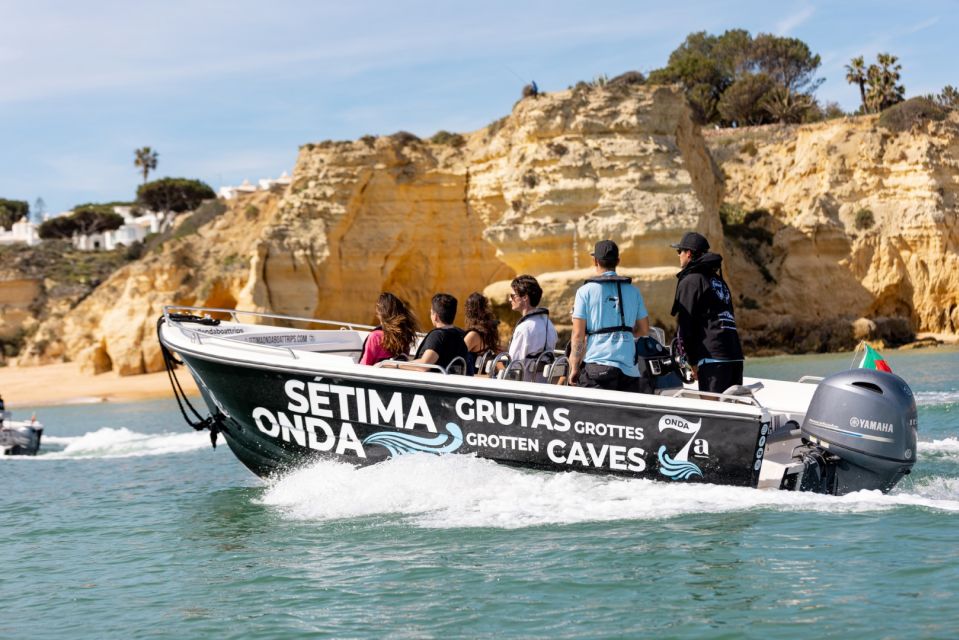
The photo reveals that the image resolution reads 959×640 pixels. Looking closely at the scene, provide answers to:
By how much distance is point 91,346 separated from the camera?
119 feet

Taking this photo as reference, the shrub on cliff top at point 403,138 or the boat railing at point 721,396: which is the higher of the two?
the shrub on cliff top at point 403,138

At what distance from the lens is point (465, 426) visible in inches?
287

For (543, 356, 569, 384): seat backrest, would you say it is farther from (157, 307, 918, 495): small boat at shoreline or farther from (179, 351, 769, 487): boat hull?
(179, 351, 769, 487): boat hull

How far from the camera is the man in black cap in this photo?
23.3 feet

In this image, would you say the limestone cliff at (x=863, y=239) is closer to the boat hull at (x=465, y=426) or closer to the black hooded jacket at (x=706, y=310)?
the black hooded jacket at (x=706, y=310)

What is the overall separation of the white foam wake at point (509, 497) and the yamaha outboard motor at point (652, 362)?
0.90 m

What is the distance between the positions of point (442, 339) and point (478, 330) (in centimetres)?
43

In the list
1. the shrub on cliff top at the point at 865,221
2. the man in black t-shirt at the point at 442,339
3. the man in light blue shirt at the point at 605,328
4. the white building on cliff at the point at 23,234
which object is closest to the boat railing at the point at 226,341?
the man in black t-shirt at the point at 442,339

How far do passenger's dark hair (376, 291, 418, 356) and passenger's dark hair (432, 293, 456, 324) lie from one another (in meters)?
0.42

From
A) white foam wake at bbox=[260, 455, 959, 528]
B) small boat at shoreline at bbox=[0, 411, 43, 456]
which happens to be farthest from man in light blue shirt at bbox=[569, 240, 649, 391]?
small boat at shoreline at bbox=[0, 411, 43, 456]

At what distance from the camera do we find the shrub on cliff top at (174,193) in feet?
215

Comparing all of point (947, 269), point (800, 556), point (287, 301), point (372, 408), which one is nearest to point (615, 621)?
point (800, 556)

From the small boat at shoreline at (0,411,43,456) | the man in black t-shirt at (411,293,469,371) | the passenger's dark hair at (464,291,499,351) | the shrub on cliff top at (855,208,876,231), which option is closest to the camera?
the man in black t-shirt at (411,293,469,371)

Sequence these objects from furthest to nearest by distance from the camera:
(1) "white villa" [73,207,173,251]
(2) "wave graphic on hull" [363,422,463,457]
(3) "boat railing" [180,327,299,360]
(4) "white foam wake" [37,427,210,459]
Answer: (1) "white villa" [73,207,173,251], (4) "white foam wake" [37,427,210,459], (3) "boat railing" [180,327,299,360], (2) "wave graphic on hull" [363,422,463,457]
